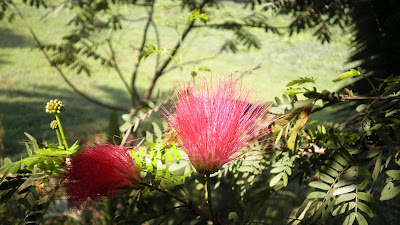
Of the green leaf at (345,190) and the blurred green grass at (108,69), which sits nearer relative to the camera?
the green leaf at (345,190)

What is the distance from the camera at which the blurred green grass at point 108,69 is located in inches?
101

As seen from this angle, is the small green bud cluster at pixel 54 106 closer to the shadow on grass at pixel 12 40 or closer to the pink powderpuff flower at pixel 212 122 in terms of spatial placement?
the pink powderpuff flower at pixel 212 122

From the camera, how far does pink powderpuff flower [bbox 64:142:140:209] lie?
532 mm

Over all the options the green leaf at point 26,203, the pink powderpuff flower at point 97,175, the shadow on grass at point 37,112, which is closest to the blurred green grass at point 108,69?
the shadow on grass at point 37,112

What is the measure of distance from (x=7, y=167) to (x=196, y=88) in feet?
1.02

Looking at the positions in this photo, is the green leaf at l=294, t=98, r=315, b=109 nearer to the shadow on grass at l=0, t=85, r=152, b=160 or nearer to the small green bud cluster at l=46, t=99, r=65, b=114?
the small green bud cluster at l=46, t=99, r=65, b=114

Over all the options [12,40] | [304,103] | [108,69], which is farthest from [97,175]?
[12,40]

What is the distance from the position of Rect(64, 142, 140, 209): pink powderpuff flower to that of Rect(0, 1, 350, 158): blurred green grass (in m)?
0.97

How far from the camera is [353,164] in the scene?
623mm

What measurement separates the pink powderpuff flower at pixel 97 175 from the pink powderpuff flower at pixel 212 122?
0.32 ft

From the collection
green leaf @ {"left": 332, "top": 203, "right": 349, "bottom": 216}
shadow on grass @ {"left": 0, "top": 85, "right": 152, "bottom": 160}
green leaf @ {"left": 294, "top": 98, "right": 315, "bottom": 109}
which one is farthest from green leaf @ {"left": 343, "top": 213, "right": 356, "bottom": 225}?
shadow on grass @ {"left": 0, "top": 85, "right": 152, "bottom": 160}

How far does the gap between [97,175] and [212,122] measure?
7.6 inches

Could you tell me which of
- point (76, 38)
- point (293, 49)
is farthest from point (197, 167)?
point (293, 49)

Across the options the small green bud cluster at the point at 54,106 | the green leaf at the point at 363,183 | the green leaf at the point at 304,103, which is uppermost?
the green leaf at the point at 304,103
